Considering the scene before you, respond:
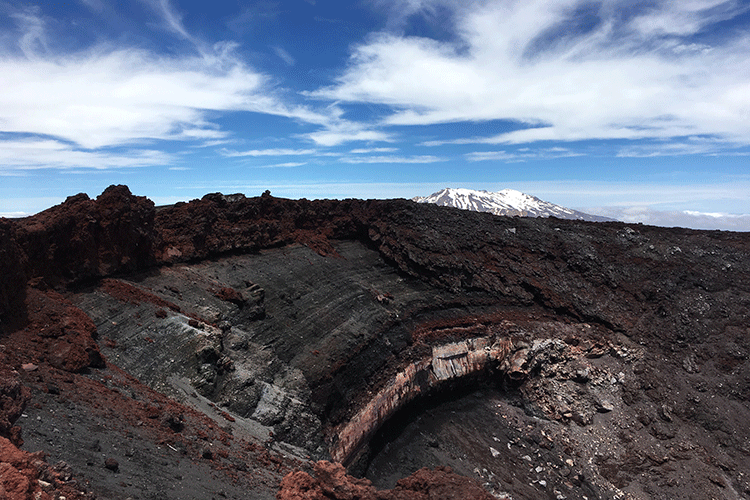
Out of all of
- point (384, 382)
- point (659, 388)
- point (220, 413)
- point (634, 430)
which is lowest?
point (634, 430)

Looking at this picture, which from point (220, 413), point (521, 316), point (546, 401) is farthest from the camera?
point (521, 316)

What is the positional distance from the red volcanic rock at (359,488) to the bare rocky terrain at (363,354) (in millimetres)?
43

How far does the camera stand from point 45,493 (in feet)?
12.7

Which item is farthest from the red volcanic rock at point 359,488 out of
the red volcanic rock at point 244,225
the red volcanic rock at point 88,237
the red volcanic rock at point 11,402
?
the red volcanic rock at point 244,225

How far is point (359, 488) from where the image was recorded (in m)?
4.96

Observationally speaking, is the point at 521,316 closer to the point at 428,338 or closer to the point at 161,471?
the point at 428,338

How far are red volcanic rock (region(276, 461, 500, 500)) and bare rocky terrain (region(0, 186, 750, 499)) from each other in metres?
0.04

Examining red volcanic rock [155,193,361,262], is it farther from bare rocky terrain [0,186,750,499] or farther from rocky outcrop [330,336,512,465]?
rocky outcrop [330,336,512,465]

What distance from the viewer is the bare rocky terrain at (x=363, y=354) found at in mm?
6977

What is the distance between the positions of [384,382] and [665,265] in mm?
19062

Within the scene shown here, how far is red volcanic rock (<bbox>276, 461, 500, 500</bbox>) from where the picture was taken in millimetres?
4879

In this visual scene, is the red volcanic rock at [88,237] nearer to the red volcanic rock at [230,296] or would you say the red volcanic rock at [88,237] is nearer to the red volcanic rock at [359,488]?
the red volcanic rock at [230,296]

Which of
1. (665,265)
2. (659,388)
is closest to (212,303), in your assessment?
(659,388)

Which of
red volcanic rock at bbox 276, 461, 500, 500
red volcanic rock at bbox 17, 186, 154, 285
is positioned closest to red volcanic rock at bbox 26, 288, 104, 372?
red volcanic rock at bbox 17, 186, 154, 285
